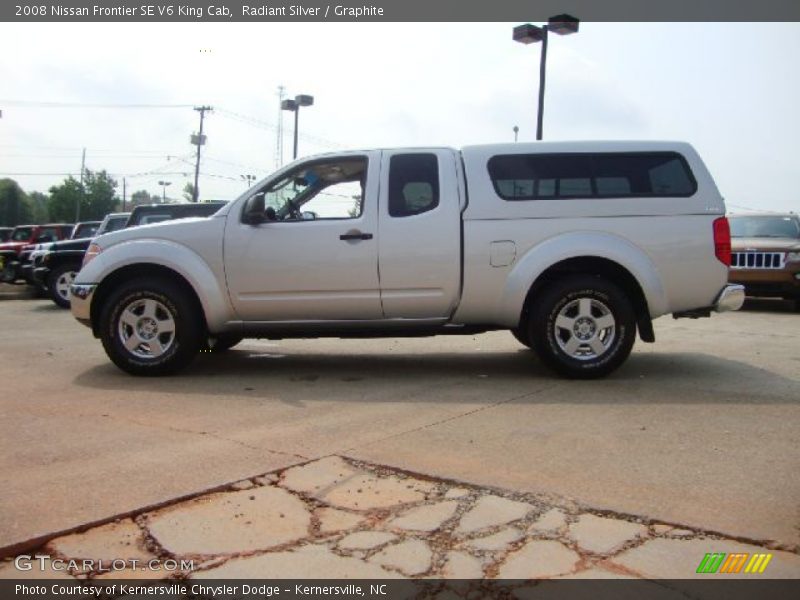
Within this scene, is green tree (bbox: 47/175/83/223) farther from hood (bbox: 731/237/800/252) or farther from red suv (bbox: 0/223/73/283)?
hood (bbox: 731/237/800/252)

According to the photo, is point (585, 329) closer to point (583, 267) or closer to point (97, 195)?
point (583, 267)

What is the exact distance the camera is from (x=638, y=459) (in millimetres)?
3865

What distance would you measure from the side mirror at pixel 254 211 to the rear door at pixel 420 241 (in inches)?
40.1

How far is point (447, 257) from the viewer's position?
586cm

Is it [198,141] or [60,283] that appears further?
[198,141]

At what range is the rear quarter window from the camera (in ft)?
19.4

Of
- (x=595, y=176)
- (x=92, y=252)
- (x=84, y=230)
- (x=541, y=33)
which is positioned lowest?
(x=92, y=252)

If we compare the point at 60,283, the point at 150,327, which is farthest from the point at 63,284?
the point at 150,327

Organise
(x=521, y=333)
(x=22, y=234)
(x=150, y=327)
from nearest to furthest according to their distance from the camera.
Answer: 1. (x=150, y=327)
2. (x=521, y=333)
3. (x=22, y=234)

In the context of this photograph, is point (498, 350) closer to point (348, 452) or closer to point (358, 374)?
point (358, 374)

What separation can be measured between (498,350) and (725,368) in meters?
2.24

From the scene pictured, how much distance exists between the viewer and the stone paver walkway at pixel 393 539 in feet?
8.64

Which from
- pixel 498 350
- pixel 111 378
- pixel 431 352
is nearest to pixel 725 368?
pixel 498 350

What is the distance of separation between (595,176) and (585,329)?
4.23 feet
